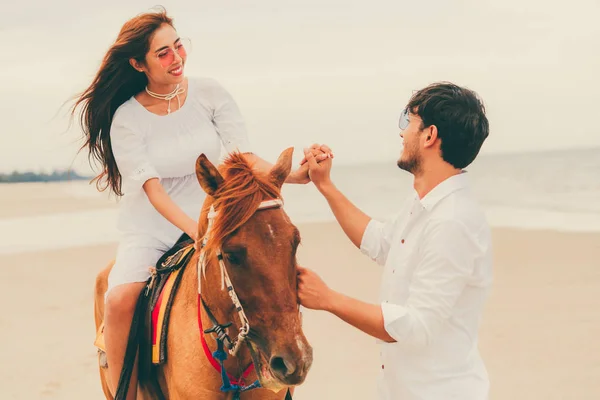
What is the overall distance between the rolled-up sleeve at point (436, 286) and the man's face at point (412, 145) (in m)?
0.30

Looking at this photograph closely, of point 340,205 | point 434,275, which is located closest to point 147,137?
point 340,205

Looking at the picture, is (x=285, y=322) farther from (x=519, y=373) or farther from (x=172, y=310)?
(x=519, y=373)

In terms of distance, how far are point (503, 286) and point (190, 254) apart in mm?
8417

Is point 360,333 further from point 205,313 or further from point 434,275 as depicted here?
point 434,275

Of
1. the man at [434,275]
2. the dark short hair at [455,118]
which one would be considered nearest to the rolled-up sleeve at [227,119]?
the man at [434,275]

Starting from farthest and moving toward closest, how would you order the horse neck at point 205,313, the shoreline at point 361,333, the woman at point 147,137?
1. the shoreline at point 361,333
2. the woman at point 147,137
3. the horse neck at point 205,313

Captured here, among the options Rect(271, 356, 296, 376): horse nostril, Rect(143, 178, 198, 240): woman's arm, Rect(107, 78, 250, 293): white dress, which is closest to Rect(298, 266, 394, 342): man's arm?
Rect(271, 356, 296, 376): horse nostril

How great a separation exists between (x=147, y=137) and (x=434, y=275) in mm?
1892

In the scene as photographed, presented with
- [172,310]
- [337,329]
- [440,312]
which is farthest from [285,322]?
[337,329]

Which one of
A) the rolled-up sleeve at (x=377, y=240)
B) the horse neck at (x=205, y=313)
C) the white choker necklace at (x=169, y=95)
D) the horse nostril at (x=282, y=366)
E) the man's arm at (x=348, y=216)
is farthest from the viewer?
the white choker necklace at (x=169, y=95)

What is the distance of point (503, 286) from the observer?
10.9 metres

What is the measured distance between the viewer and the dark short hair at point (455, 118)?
2.54 metres

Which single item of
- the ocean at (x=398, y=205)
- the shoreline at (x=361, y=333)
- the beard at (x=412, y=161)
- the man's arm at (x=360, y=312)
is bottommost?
the ocean at (x=398, y=205)

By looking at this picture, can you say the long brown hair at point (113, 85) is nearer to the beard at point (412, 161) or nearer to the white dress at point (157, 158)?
the white dress at point (157, 158)
